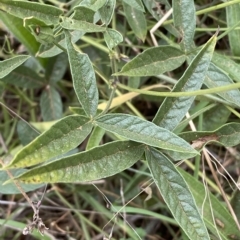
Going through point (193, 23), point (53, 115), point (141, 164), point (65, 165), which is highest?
point (193, 23)

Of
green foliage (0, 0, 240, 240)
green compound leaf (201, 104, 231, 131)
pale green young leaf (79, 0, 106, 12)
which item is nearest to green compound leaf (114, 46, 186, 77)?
green foliage (0, 0, 240, 240)

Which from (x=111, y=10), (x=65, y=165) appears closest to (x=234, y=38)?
(x=111, y=10)

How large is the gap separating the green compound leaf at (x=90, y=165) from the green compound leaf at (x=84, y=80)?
7 centimetres

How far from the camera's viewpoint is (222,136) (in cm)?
77

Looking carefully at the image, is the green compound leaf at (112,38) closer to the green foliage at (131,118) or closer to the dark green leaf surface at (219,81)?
the green foliage at (131,118)

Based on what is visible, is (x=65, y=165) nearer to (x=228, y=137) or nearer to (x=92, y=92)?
(x=92, y=92)

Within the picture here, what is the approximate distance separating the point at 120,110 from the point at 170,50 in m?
0.32

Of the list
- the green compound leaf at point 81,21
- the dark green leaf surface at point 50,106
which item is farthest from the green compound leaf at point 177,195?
the dark green leaf surface at point 50,106

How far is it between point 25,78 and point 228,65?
0.49 meters

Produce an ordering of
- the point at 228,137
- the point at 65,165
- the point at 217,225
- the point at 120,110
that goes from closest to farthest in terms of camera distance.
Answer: the point at 65,165
the point at 228,137
the point at 217,225
the point at 120,110

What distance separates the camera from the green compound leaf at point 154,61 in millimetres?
729

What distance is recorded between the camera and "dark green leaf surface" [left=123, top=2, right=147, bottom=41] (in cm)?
91

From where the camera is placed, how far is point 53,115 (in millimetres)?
1088

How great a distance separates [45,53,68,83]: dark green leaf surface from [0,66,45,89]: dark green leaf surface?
2cm
